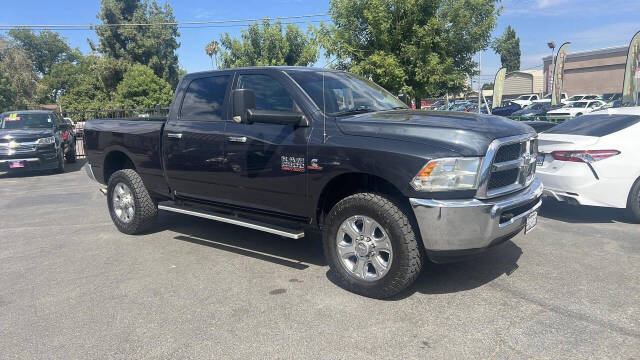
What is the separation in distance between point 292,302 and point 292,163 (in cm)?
123

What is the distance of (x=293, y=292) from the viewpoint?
159 inches

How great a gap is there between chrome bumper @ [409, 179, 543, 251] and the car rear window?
3478mm

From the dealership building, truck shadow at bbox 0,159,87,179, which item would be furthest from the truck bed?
the dealership building

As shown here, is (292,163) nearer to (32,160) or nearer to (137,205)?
(137,205)

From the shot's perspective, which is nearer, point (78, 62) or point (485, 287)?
point (485, 287)

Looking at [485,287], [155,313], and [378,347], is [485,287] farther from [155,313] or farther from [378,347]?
[155,313]

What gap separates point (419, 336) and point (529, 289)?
136cm

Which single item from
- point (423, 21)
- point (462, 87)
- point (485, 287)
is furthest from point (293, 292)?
point (462, 87)

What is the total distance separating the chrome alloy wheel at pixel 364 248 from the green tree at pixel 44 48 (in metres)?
67.1

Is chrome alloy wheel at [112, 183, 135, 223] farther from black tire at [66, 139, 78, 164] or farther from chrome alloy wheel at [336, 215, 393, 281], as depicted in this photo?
black tire at [66, 139, 78, 164]

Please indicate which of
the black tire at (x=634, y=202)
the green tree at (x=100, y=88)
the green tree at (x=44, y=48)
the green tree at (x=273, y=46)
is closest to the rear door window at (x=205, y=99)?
the black tire at (x=634, y=202)

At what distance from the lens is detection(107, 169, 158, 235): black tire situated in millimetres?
5801

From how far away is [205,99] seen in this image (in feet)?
17.1

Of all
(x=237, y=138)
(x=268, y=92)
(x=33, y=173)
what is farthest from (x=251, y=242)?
(x=33, y=173)
